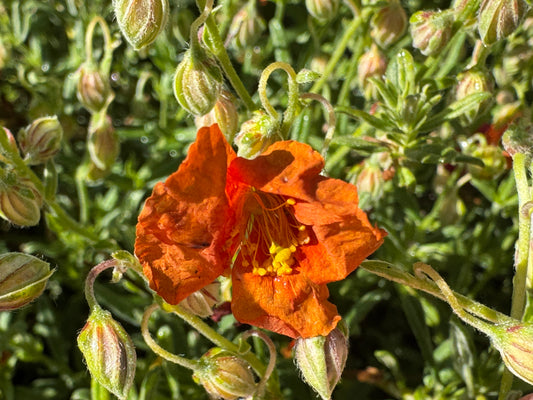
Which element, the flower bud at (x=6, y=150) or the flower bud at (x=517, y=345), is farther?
the flower bud at (x=6, y=150)

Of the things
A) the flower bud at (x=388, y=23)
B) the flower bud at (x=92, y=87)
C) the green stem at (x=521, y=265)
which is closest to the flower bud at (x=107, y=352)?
the green stem at (x=521, y=265)

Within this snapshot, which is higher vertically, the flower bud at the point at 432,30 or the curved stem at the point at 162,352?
the flower bud at the point at 432,30

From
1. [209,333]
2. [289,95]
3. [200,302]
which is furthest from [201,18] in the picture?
[209,333]

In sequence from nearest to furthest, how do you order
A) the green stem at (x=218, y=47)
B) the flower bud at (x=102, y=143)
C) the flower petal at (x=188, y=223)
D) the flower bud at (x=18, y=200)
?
the flower petal at (x=188, y=223) → the green stem at (x=218, y=47) → the flower bud at (x=18, y=200) → the flower bud at (x=102, y=143)

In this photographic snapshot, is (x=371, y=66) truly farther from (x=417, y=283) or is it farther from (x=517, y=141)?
(x=417, y=283)

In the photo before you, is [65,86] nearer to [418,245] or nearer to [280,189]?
[418,245]

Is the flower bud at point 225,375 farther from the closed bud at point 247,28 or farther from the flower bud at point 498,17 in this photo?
the closed bud at point 247,28

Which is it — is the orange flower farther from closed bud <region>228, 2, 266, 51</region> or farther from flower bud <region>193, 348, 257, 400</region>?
closed bud <region>228, 2, 266, 51</region>
